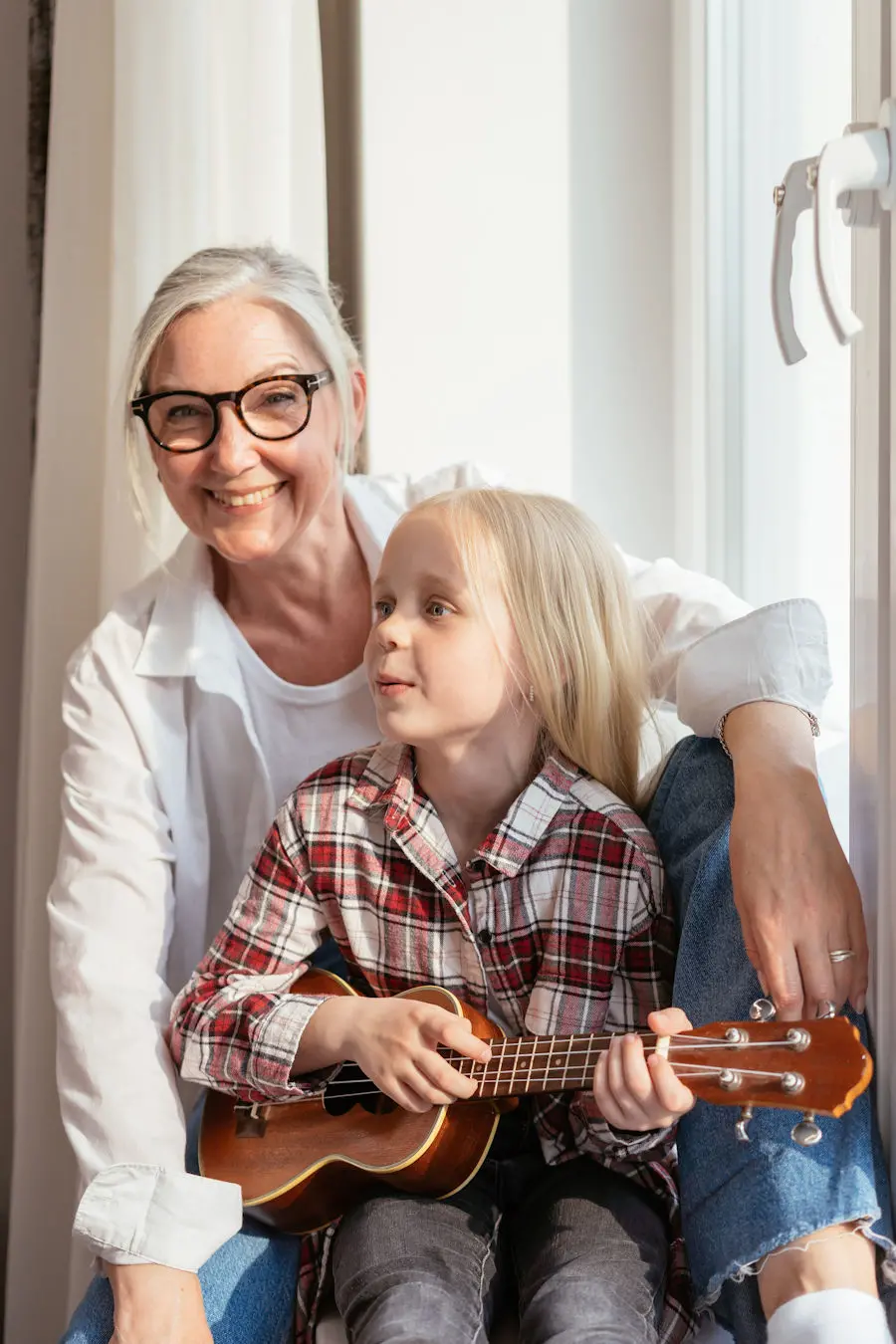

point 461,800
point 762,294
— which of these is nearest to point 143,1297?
point 461,800

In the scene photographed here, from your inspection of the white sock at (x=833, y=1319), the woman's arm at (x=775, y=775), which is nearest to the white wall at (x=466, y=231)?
the woman's arm at (x=775, y=775)

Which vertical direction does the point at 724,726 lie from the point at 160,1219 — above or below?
above

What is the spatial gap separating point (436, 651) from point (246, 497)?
14.8 inches

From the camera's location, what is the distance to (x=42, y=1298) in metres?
1.80

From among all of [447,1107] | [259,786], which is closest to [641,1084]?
[447,1107]

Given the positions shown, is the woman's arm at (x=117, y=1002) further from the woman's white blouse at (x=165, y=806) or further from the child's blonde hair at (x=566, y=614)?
the child's blonde hair at (x=566, y=614)

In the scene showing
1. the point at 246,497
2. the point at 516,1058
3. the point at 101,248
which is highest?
the point at 101,248

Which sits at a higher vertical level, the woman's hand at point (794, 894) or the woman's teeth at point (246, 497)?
the woman's teeth at point (246, 497)

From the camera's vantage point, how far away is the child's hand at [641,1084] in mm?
916

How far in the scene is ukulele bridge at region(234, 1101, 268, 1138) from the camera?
1.21m

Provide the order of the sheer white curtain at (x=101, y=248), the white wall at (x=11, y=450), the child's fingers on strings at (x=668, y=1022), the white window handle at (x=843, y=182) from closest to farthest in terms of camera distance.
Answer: the white window handle at (x=843, y=182) < the child's fingers on strings at (x=668, y=1022) < the sheer white curtain at (x=101, y=248) < the white wall at (x=11, y=450)

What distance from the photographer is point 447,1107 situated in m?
1.08

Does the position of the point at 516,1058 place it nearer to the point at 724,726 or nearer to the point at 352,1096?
the point at 352,1096

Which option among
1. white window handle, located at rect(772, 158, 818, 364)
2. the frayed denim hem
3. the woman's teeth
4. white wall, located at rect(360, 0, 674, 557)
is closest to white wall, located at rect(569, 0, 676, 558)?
white wall, located at rect(360, 0, 674, 557)
